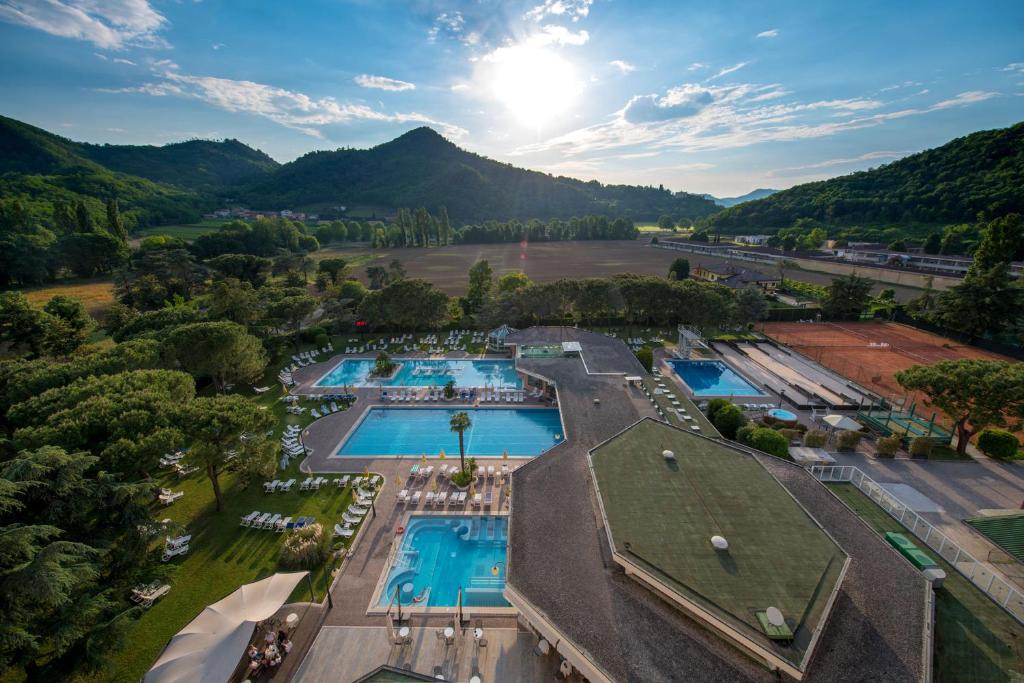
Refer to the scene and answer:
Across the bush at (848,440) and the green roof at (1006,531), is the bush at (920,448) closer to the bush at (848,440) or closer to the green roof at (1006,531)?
the bush at (848,440)

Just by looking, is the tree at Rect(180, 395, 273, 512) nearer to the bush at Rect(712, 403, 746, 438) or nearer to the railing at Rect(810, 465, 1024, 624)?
the bush at Rect(712, 403, 746, 438)

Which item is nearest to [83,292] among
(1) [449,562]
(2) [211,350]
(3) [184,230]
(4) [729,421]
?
(2) [211,350]

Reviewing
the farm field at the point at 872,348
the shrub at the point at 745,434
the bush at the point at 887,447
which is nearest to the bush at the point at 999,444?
the bush at the point at 887,447

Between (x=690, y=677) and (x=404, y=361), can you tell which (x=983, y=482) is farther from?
(x=404, y=361)

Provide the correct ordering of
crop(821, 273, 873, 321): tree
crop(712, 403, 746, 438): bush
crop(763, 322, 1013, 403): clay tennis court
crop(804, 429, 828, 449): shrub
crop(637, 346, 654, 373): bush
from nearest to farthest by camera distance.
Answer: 1. crop(804, 429, 828, 449): shrub
2. crop(712, 403, 746, 438): bush
3. crop(763, 322, 1013, 403): clay tennis court
4. crop(637, 346, 654, 373): bush
5. crop(821, 273, 873, 321): tree

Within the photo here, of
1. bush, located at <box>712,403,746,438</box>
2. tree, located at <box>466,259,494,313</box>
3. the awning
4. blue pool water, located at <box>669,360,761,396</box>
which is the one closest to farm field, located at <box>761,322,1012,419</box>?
the awning

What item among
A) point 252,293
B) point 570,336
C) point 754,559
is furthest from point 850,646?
point 252,293
